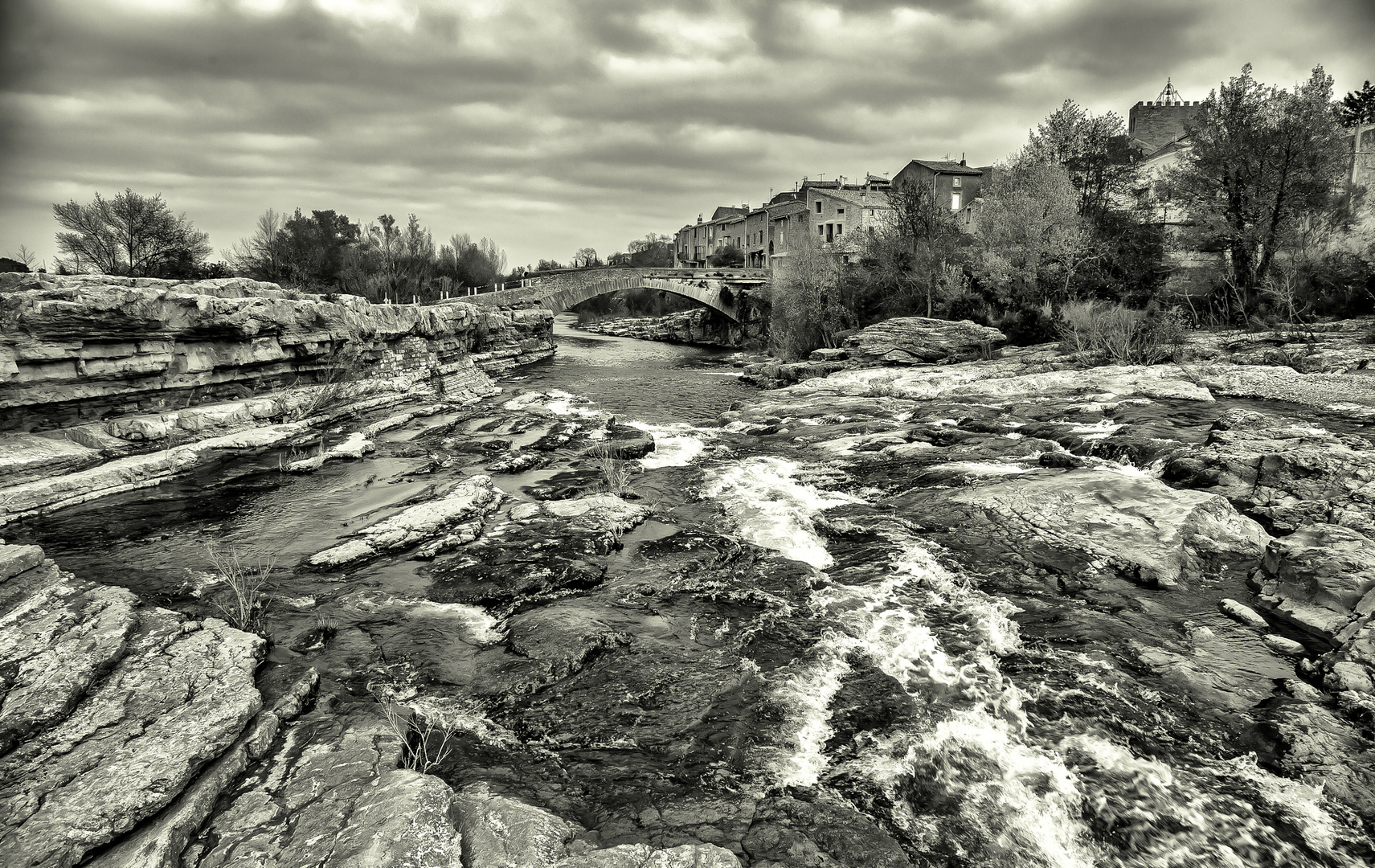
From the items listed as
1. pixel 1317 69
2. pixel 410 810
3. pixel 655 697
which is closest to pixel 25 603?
pixel 410 810

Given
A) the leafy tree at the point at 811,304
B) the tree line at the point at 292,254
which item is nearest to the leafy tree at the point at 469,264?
the tree line at the point at 292,254

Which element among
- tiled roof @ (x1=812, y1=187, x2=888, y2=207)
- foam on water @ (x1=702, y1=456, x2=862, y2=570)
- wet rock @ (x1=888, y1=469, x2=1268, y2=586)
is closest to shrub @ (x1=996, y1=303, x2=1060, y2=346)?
foam on water @ (x1=702, y1=456, x2=862, y2=570)

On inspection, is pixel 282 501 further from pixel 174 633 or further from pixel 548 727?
pixel 548 727

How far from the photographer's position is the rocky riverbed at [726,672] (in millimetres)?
4164

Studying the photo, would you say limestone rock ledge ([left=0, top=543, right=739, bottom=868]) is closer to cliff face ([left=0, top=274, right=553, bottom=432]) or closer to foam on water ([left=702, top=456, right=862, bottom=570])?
foam on water ([left=702, top=456, right=862, bottom=570])

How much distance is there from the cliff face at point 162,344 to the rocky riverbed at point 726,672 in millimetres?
3685

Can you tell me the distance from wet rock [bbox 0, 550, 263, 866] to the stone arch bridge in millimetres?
42978

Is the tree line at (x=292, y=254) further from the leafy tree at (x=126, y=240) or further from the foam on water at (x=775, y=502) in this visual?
the foam on water at (x=775, y=502)

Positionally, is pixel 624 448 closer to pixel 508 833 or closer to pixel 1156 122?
pixel 508 833

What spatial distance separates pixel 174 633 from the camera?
610cm

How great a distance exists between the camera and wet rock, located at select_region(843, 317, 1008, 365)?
100 feet

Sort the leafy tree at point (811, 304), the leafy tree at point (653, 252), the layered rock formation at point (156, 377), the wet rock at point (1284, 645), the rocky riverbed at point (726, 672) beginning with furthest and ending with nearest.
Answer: the leafy tree at point (653, 252), the leafy tree at point (811, 304), the layered rock formation at point (156, 377), the wet rock at point (1284, 645), the rocky riverbed at point (726, 672)

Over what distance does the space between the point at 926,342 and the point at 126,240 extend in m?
49.8

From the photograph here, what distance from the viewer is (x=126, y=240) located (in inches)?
1570
